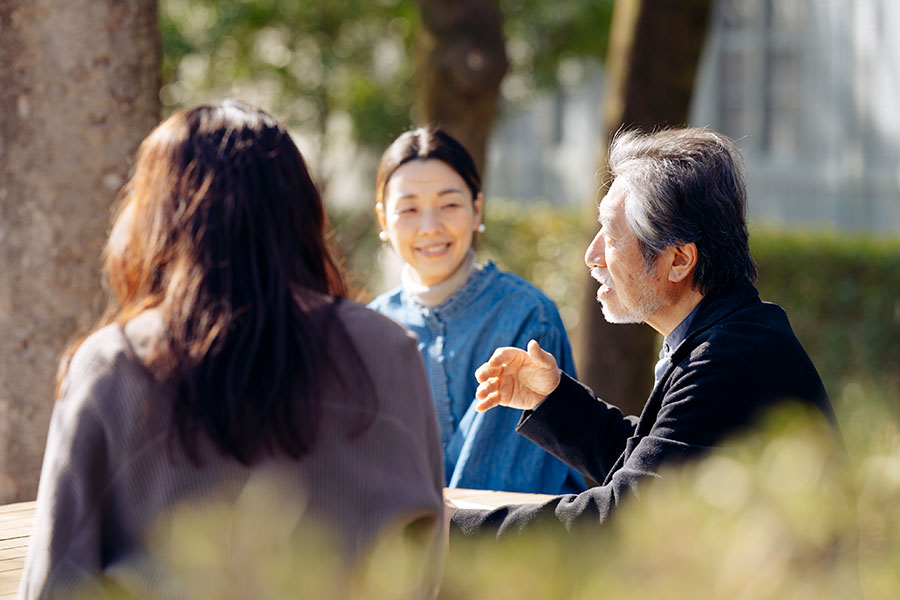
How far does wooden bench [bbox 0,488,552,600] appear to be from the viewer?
2.58 meters

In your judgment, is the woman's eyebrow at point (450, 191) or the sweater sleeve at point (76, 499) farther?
the woman's eyebrow at point (450, 191)

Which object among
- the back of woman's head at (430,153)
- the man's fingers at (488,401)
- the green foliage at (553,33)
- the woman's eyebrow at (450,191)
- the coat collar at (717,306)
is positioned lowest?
the man's fingers at (488,401)

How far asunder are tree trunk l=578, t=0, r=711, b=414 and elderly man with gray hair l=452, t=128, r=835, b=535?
3635 mm

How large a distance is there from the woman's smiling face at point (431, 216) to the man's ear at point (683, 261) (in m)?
1.27

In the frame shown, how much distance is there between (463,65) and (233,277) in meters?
4.65

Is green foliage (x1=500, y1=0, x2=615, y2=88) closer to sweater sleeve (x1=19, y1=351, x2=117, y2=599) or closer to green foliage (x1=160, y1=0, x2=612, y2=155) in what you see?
green foliage (x1=160, y1=0, x2=612, y2=155)

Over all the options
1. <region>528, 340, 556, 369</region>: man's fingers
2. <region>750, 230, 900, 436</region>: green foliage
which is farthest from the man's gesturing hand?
<region>750, 230, 900, 436</region>: green foliage

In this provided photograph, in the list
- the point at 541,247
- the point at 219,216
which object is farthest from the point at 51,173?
the point at 541,247

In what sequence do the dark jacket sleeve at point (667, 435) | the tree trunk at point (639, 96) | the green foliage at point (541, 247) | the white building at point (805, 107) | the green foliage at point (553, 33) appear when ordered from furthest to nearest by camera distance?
the white building at point (805, 107)
the green foliage at point (541, 247)
the green foliage at point (553, 33)
the tree trunk at point (639, 96)
the dark jacket sleeve at point (667, 435)

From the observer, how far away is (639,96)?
21.5 feet

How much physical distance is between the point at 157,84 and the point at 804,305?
17.9 ft

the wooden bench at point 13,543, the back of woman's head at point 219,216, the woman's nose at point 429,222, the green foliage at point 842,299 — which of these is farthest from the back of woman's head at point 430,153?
the green foliage at point 842,299

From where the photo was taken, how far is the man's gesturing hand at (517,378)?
2896 millimetres

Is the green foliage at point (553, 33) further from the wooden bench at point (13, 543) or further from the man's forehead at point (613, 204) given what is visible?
the wooden bench at point (13, 543)
